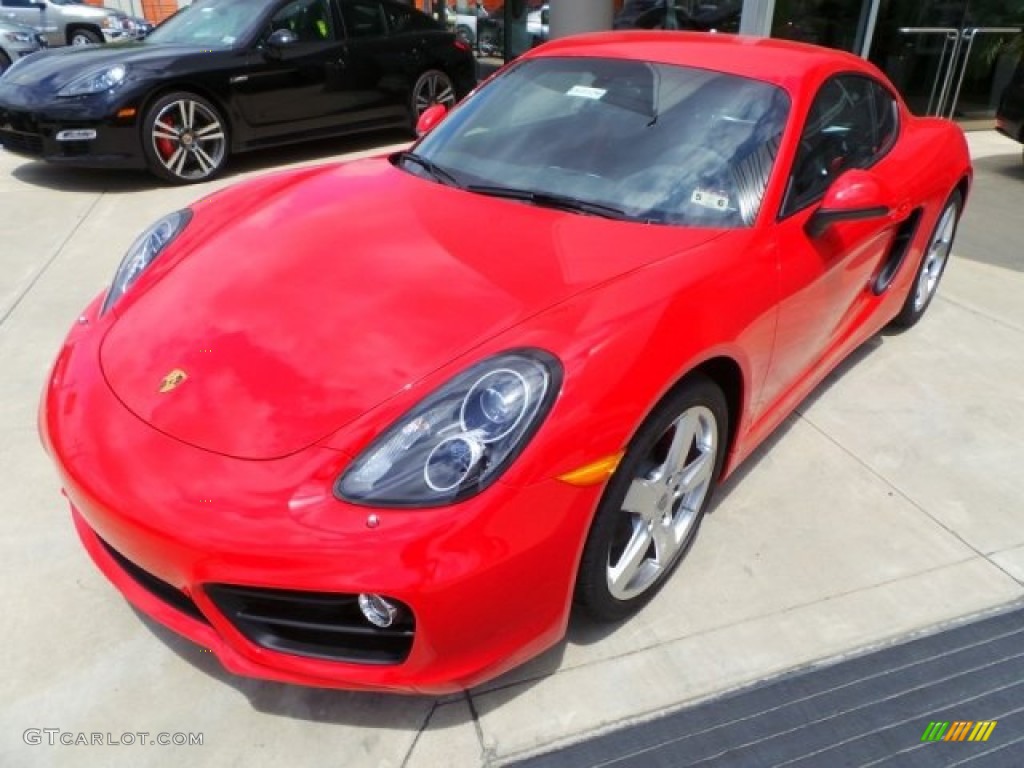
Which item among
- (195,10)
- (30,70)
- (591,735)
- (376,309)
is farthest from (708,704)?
(195,10)

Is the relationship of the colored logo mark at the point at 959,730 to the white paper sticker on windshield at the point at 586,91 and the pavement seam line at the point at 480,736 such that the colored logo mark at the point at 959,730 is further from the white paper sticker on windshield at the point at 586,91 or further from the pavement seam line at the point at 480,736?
the white paper sticker on windshield at the point at 586,91

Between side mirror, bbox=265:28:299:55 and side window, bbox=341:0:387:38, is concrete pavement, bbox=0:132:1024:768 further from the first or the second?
side window, bbox=341:0:387:38

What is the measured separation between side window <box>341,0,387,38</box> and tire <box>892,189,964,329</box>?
5032mm

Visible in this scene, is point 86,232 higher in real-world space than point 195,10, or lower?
lower

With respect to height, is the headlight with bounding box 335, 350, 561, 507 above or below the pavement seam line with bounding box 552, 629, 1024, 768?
above

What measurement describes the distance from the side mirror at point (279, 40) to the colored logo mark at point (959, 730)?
240 inches

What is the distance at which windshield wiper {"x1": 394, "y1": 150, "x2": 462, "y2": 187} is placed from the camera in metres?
2.62

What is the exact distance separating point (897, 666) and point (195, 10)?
7110 millimetres

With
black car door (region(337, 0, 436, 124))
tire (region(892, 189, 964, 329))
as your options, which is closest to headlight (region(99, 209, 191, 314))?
tire (region(892, 189, 964, 329))

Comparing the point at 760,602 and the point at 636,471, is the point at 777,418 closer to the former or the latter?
the point at 760,602

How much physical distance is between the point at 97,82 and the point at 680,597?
538 cm

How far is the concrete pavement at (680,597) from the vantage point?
1.81 metres

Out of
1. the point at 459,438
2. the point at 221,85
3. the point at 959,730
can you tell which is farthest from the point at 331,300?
the point at 221,85

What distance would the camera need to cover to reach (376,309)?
1.91 m
